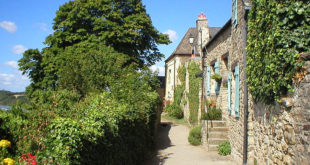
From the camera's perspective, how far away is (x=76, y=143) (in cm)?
308

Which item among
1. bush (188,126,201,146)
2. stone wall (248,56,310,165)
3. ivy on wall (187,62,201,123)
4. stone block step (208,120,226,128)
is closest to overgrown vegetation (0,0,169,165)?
bush (188,126,201,146)

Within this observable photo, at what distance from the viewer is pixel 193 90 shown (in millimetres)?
17797

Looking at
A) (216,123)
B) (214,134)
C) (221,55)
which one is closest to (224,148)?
(214,134)

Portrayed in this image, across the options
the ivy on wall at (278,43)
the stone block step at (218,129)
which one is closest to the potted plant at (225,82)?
the stone block step at (218,129)

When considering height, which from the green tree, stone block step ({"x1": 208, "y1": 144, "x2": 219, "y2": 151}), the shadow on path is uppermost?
the green tree

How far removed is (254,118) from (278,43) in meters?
2.59

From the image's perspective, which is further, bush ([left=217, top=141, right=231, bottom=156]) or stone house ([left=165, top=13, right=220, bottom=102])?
stone house ([left=165, top=13, right=220, bottom=102])

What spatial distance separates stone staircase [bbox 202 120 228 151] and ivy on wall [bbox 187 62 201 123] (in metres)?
6.10

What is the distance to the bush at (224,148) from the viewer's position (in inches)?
364

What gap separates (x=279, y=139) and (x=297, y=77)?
4.18ft

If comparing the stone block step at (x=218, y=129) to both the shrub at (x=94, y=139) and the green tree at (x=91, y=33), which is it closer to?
the shrub at (x=94, y=139)

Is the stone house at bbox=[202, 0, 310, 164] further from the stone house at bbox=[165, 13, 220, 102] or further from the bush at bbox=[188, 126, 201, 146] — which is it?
the stone house at bbox=[165, 13, 220, 102]

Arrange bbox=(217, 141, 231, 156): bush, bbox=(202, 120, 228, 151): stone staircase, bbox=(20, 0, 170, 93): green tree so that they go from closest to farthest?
bbox=(217, 141, 231, 156): bush → bbox=(202, 120, 228, 151): stone staircase → bbox=(20, 0, 170, 93): green tree

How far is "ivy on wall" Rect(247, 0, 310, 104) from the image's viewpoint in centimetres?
362
